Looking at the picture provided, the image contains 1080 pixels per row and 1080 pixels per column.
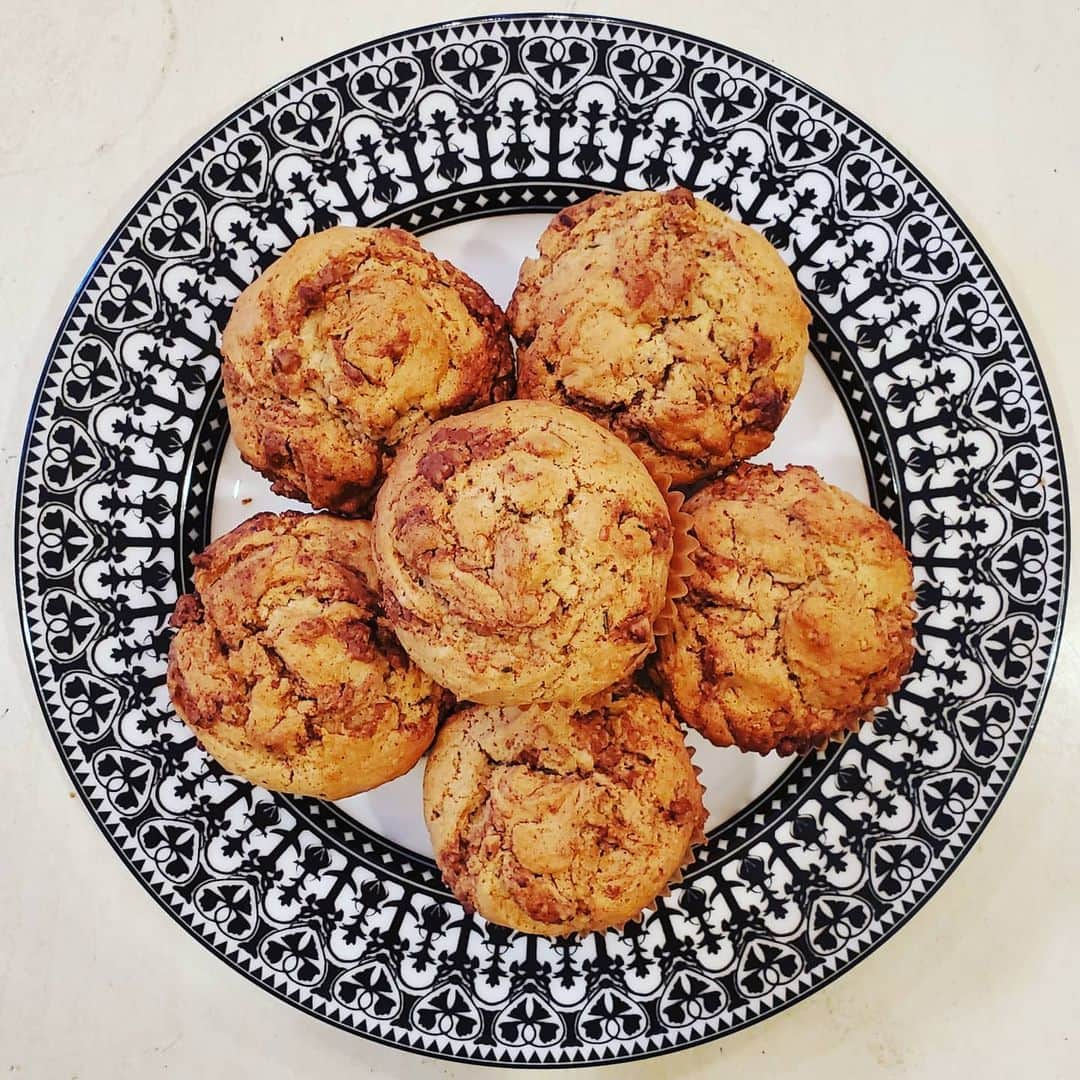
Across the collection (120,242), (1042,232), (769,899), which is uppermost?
(1042,232)

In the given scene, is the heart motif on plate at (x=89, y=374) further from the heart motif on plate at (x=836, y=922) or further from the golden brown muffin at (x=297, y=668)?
the heart motif on plate at (x=836, y=922)

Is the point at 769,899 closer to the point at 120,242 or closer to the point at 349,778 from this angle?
the point at 349,778

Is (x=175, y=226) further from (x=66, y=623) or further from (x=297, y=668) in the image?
→ (x=297, y=668)

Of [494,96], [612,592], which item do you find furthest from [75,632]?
[494,96]

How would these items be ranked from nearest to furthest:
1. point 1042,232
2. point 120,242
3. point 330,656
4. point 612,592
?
point 612,592 → point 330,656 → point 120,242 → point 1042,232

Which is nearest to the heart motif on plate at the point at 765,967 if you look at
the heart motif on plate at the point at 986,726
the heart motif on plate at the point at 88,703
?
the heart motif on plate at the point at 986,726

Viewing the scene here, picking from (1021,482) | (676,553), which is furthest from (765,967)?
(1021,482)

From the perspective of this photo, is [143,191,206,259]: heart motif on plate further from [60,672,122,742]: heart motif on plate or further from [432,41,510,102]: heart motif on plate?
[60,672,122,742]: heart motif on plate
